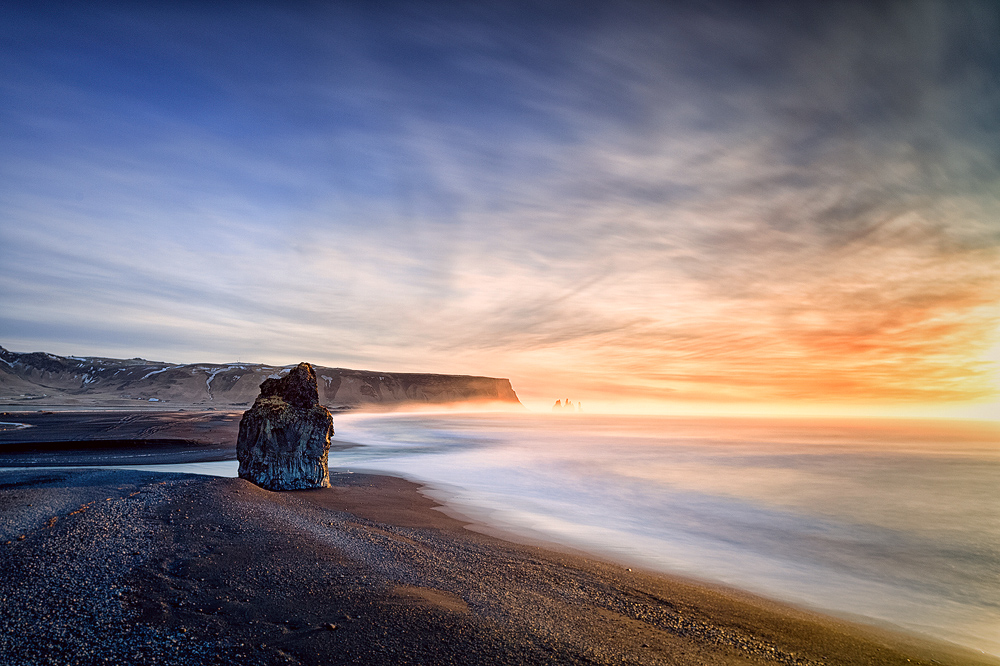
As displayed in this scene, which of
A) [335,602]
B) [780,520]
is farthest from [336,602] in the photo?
[780,520]

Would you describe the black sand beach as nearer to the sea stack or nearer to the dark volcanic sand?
the dark volcanic sand

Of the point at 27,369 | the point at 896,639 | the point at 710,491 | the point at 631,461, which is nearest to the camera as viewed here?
the point at 896,639

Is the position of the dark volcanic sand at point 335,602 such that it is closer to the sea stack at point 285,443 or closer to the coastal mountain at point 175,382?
the sea stack at point 285,443

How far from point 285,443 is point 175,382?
11352 cm

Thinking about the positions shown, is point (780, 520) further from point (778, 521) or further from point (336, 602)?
point (336, 602)

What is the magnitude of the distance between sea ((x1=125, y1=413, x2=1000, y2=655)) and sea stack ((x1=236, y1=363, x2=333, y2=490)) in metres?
3.88

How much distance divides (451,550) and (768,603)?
4690 mm

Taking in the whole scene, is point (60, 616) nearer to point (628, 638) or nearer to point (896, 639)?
point (628, 638)

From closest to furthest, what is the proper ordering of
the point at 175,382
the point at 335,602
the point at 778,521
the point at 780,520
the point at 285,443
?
the point at 335,602 < the point at 285,443 < the point at 778,521 < the point at 780,520 < the point at 175,382

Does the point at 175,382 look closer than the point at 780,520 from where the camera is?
No

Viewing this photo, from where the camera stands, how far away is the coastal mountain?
91.8 meters

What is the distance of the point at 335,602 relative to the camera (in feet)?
16.8

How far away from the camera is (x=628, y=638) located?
4.87m

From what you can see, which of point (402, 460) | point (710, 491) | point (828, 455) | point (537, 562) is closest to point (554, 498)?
point (710, 491)
